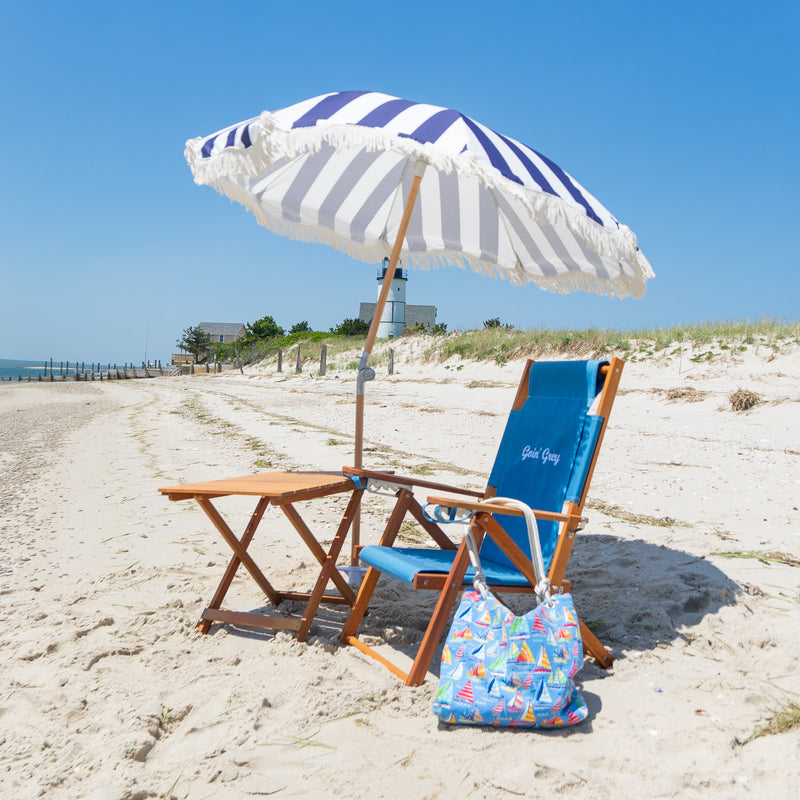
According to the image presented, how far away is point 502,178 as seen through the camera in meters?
2.49

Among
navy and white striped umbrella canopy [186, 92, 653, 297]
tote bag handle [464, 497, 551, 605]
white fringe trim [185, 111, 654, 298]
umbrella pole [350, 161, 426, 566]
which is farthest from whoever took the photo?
umbrella pole [350, 161, 426, 566]

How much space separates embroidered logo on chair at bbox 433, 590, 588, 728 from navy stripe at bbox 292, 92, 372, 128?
192 cm

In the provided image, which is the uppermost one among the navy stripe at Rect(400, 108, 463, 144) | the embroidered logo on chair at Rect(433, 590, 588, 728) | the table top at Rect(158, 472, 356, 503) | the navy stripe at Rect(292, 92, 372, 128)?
the navy stripe at Rect(292, 92, 372, 128)

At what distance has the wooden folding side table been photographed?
2590mm

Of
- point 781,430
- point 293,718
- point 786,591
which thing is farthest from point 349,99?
point 781,430

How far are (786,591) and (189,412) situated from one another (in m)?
12.3

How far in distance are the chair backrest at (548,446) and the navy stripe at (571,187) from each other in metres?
0.63

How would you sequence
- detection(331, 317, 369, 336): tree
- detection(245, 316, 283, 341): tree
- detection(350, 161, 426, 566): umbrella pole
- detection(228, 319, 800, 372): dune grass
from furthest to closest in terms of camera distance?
detection(245, 316, 283, 341): tree < detection(331, 317, 369, 336): tree < detection(228, 319, 800, 372): dune grass < detection(350, 161, 426, 566): umbrella pole

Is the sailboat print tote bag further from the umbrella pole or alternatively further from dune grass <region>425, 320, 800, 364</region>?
dune grass <region>425, 320, 800, 364</region>

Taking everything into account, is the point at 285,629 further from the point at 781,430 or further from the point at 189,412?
the point at 189,412

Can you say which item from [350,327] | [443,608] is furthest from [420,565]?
[350,327]

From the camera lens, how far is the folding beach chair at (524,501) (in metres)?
2.32

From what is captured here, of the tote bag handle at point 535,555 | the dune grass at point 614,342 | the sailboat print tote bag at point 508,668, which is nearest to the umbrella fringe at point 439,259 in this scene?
the tote bag handle at point 535,555

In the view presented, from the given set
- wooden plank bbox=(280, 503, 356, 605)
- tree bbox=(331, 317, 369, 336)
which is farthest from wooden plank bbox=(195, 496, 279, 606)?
tree bbox=(331, 317, 369, 336)
